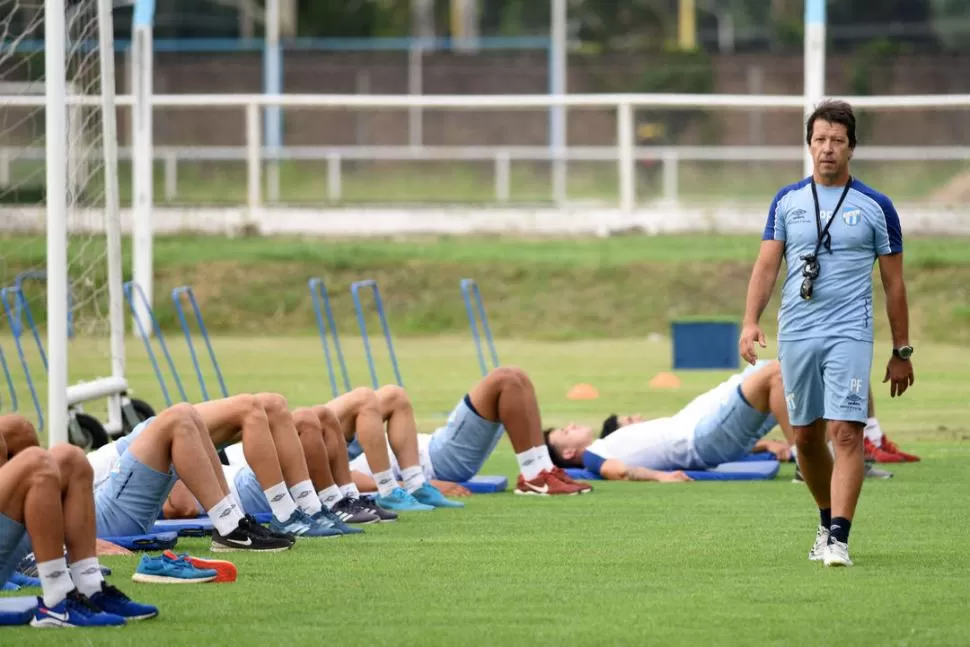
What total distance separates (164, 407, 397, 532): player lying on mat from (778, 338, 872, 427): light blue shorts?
7.37 feet

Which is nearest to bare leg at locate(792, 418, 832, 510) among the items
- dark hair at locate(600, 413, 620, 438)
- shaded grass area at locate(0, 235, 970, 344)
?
dark hair at locate(600, 413, 620, 438)

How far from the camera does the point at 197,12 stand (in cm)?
5344

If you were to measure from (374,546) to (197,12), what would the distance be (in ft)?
153

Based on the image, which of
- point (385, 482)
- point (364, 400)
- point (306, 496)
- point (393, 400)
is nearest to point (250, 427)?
point (306, 496)

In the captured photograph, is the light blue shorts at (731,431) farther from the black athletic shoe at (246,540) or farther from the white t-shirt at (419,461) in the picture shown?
the black athletic shoe at (246,540)

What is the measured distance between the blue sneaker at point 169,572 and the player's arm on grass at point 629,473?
14.4 feet

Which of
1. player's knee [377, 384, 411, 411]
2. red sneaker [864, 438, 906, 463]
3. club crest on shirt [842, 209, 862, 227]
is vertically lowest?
red sneaker [864, 438, 906, 463]

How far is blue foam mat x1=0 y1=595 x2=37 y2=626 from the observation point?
6.49 meters

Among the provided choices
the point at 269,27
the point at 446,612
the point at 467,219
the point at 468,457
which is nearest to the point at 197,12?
the point at 269,27

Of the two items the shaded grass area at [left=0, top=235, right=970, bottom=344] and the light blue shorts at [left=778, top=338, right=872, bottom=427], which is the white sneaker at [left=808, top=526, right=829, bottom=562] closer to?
the light blue shorts at [left=778, top=338, right=872, bottom=427]

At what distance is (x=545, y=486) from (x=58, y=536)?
4622 mm

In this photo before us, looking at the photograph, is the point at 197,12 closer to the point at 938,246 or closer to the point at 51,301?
the point at 938,246

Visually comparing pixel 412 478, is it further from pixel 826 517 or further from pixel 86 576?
pixel 86 576

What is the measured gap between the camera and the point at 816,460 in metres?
8.23
